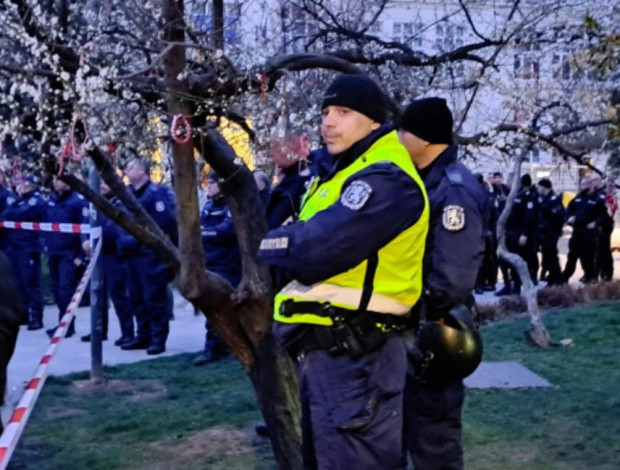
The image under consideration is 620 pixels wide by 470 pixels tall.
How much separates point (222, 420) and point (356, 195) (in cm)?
434

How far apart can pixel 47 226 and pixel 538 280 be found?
33.8ft

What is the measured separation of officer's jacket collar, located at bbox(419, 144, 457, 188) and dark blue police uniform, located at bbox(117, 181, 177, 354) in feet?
20.3

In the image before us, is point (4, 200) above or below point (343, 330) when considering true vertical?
above

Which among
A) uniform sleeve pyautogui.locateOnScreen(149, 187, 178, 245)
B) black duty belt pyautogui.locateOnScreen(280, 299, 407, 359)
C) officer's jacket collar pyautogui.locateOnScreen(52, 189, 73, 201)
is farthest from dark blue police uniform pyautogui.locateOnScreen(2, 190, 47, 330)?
black duty belt pyautogui.locateOnScreen(280, 299, 407, 359)

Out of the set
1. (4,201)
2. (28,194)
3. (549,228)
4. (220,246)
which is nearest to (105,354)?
(220,246)

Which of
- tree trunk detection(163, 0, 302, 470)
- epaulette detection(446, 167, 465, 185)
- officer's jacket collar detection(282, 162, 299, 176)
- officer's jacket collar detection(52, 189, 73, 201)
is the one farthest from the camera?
officer's jacket collar detection(52, 189, 73, 201)

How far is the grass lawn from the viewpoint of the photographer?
6.77 metres

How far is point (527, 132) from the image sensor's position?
7.43 metres

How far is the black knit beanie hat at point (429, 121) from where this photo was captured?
4945mm

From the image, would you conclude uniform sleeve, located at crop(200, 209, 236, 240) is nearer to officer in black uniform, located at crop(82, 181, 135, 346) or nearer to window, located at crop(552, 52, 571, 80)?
officer in black uniform, located at crop(82, 181, 135, 346)

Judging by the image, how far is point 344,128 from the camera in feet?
13.1

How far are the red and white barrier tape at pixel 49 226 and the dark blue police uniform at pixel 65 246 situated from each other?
209mm

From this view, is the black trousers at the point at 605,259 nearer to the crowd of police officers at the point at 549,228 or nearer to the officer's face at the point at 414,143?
the crowd of police officers at the point at 549,228

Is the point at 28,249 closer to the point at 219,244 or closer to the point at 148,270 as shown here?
the point at 148,270
